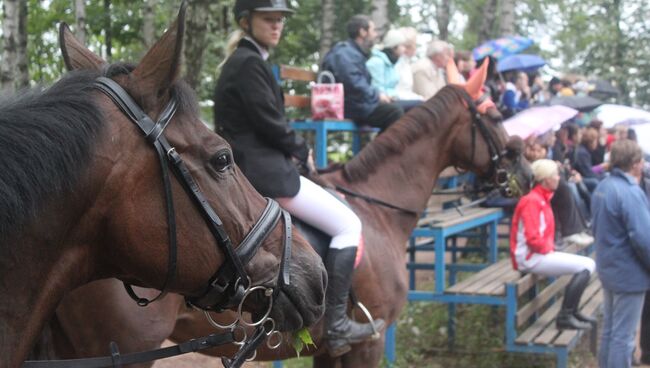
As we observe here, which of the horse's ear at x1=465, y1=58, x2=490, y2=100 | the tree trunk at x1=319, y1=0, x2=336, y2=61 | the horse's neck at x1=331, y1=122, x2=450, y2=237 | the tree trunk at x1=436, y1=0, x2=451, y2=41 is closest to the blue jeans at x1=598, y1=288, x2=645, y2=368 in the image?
the horse's neck at x1=331, y1=122, x2=450, y2=237

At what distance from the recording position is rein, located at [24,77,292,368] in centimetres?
221

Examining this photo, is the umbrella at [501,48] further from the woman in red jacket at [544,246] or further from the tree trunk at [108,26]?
the tree trunk at [108,26]

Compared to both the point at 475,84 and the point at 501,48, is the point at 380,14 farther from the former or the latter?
the point at 475,84

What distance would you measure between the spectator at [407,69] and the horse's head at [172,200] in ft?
22.5

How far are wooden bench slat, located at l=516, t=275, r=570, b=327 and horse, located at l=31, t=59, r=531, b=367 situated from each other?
1.21 meters

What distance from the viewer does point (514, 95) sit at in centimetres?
1089

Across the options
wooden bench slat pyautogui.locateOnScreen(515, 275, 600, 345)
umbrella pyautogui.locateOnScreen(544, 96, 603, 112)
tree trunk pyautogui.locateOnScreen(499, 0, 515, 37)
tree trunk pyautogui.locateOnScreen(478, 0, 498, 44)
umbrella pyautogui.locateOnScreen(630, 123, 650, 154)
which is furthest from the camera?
tree trunk pyautogui.locateOnScreen(478, 0, 498, 44)

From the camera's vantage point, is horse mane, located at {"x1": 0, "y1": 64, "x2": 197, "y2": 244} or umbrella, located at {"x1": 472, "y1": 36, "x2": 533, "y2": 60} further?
umbrella, located at {"x1": 472, "y1": 36, "x2": 533, "y2": 60}

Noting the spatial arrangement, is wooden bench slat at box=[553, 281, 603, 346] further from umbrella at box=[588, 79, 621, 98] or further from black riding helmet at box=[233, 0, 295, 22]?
umbrella at box=[588, 79, 621, 98]

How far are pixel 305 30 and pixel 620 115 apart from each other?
705 centimetres

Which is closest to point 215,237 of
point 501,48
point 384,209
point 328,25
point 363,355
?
point 363,355

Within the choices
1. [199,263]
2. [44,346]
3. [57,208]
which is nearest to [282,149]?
[44,346]

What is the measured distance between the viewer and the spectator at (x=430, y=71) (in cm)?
962

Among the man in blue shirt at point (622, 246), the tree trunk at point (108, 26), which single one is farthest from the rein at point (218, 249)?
the tree trunk at point (108, 26)
